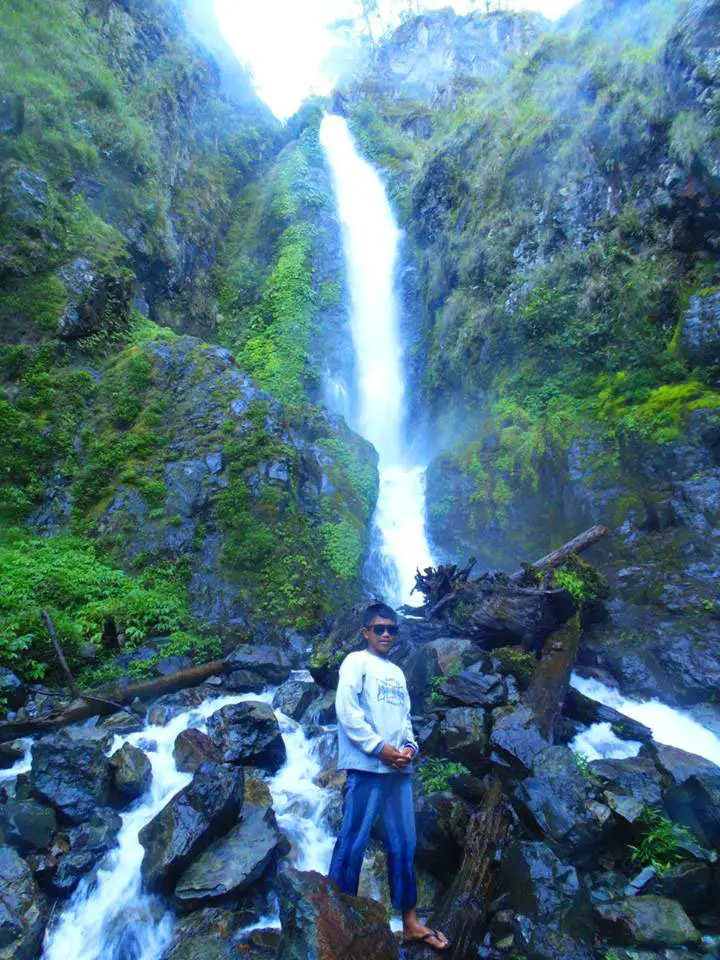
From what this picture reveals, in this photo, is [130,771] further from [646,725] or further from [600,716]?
[646,725]

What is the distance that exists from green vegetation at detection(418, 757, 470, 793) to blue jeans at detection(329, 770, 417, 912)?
161 cm

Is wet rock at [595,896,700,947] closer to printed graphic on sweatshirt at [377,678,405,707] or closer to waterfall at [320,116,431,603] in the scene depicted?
printed graphic on sweatshirt at [377,678,405,707]

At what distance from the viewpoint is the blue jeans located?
11.6 ft

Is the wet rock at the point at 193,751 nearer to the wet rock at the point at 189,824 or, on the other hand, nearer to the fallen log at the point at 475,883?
the wet rock at the point at 189,824

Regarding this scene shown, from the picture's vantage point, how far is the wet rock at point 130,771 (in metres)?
5.25

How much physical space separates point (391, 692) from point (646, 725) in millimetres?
5080

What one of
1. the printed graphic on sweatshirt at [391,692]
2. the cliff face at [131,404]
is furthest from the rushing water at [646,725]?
the cliff face at [131,404]

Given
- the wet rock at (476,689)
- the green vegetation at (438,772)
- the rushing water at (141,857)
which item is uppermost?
the wet rock at (476,689)

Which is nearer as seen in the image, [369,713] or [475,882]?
[369,713]

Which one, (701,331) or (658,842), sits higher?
(701,331)

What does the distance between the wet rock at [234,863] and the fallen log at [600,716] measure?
13.7ft

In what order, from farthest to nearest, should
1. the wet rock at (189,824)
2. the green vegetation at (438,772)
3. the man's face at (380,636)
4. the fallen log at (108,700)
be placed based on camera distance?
the fallen log at (108,700) → the green vegetation at (438,772) → the wet rock at (189,824) → the man's face at (380,636)

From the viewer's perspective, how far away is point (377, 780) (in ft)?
11.7

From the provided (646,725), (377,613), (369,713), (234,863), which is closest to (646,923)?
(369,713)
